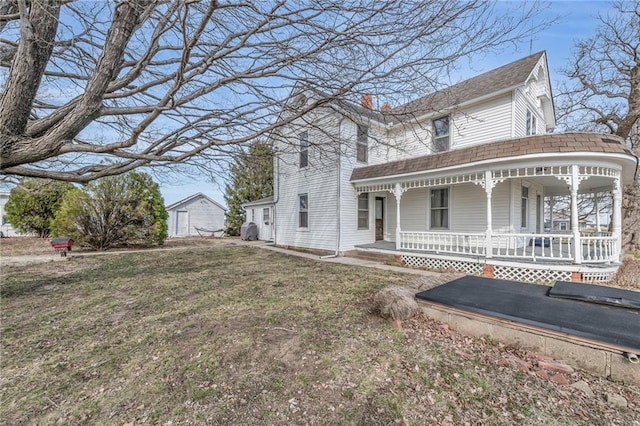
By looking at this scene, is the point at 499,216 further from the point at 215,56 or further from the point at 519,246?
the point at 215,56

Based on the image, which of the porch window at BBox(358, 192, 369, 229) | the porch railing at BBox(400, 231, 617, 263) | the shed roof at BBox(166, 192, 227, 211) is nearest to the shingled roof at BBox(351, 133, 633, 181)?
the porch railing at BBox(400, 231, 617, 263)

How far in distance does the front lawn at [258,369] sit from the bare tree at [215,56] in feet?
8.10

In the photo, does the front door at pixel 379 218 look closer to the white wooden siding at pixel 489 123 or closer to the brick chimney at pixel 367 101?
the white wooden siding at pixel 489 123

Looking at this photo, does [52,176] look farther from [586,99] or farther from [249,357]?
[586,99]

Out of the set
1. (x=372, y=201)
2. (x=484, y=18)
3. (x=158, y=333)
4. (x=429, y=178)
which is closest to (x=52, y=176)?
(x=158, y=333)

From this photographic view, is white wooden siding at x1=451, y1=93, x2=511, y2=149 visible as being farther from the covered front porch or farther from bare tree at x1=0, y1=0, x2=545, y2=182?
bare tree at x1=0, y1=0, x2=545, y2=182

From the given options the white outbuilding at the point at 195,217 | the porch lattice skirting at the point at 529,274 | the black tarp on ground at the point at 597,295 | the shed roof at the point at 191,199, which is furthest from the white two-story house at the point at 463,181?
the shed roof at the point at 191,199

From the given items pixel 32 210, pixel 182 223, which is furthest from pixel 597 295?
pixel 32 210

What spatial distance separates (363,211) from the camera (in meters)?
12.0

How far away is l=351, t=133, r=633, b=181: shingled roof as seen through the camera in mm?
6480

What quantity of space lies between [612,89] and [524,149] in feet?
42.6

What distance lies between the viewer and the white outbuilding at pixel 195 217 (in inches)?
924

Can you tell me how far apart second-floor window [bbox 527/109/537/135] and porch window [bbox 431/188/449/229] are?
12.7 feet

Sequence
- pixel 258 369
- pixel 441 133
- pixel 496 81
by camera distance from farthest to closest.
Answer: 1. pixel 441 133
2. pixel 496 81
3. pixel 258 369
